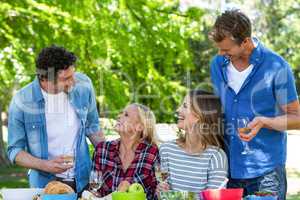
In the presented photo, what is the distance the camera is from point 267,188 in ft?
11.8

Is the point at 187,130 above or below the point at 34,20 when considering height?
below

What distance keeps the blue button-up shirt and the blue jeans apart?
0.10 feet

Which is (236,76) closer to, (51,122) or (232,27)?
(232,27)

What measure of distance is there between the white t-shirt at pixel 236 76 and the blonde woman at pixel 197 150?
0.14 m

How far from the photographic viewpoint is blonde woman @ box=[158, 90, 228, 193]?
143 inches

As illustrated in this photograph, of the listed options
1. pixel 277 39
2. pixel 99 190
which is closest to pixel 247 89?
pixel 99 190

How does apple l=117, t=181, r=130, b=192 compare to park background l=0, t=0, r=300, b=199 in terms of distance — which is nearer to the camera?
apple l=117, t=181, r=130, b=192

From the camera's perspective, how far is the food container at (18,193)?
11.2 ft

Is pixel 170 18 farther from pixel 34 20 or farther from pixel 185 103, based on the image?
pixel 185 103

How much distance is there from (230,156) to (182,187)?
0.36m

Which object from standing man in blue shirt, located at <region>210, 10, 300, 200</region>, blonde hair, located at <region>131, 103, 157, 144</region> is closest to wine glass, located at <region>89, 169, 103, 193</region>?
blonde hair, located at <region>131, 103, 157, 144</region>

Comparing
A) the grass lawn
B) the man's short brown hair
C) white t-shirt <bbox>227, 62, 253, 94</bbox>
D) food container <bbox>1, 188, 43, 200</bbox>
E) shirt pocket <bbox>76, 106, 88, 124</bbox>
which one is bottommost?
the grass lawn

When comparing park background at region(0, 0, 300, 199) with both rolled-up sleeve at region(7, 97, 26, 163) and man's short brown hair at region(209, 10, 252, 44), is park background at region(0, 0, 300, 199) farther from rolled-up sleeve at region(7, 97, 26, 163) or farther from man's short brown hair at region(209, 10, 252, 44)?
man's short brown hair at region(209, 10, 252, 44)

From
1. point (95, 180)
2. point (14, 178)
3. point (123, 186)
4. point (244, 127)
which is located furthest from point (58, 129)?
point (14, 178)
